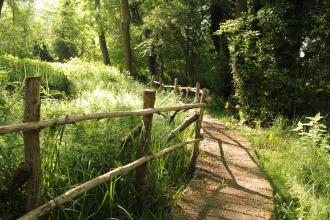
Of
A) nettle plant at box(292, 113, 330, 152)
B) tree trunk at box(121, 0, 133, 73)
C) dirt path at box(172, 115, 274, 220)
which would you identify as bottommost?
dirt path at box(172, 115, 274, 220)

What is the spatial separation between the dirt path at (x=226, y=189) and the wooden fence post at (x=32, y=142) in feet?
6.05

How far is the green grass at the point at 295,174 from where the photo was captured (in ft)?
15.3

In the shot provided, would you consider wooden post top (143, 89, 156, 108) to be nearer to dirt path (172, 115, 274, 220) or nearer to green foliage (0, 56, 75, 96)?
dirt path (172, 115, 274, 220)

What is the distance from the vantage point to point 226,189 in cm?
518

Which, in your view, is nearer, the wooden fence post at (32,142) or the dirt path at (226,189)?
the wooden fence post at (32,142)

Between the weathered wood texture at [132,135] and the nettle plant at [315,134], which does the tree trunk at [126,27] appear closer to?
the nettle plant at [315,134]

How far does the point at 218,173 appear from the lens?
581 cm

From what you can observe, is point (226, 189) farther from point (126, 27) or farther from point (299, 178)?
point (126, 27)

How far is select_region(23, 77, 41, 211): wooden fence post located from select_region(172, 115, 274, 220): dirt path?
1.84m

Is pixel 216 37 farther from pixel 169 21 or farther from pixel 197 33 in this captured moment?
pixel 169 21

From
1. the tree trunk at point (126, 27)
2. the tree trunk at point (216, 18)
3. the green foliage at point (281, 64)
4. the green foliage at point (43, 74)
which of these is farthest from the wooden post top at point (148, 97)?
the tree trunk at point (126, 27)

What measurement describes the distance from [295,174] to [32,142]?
14.1 feet

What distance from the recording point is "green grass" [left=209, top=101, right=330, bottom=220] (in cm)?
467

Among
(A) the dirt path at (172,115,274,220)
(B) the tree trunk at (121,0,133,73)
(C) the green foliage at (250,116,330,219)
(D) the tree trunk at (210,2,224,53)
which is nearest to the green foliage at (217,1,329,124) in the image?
(C) the green foliage at (250,116,330,219)
